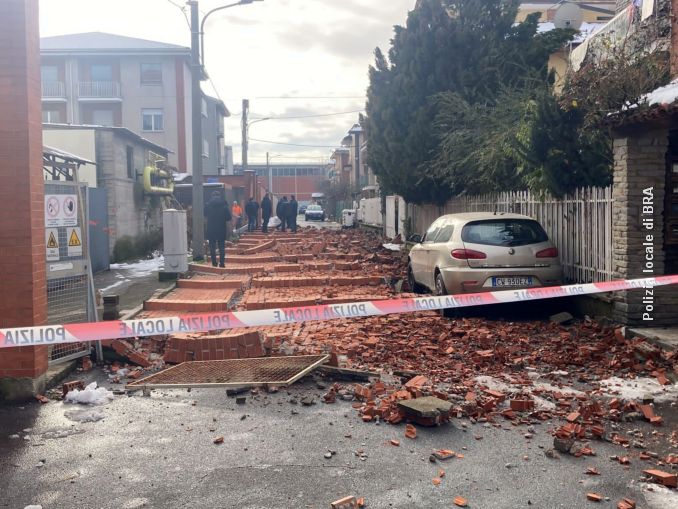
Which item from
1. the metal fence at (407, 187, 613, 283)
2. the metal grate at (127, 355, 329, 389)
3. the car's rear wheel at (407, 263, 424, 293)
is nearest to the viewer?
the metal grate at (127, 355, 329, 389)

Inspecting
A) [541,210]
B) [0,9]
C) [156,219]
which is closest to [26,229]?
[0,9]

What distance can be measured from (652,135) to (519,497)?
5938 millimetres

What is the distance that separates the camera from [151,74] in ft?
160

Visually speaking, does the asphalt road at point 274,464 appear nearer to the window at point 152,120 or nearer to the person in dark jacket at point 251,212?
the person in dark jacket at point 251,212

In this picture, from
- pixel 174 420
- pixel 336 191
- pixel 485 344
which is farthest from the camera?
pixel 336 191

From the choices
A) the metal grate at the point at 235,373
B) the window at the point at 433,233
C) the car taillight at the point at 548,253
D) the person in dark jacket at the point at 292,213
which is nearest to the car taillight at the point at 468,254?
the car taillight at the point at 548,253

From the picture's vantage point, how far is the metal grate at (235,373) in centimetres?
626

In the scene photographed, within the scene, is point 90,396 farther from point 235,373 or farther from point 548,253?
point 548,253

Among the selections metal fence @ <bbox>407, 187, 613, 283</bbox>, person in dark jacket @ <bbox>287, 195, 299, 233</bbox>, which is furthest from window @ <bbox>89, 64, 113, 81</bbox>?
metal fence @ <bbox>407, 187, 613, 283</bbox>

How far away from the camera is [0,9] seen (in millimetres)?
5883

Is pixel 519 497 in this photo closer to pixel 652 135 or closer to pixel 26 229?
pixel 26 229

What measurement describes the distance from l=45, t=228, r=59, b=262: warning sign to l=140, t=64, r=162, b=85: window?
146ft

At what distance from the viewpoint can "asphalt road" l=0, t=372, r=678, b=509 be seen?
3852mm

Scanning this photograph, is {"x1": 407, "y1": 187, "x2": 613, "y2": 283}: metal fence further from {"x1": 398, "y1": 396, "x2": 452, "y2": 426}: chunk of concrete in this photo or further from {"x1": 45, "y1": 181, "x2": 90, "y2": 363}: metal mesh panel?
{"x1": 45, "y1": 181, "x2": 90, "y2": 363}: metal mesh panel
